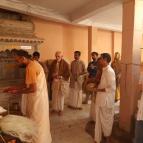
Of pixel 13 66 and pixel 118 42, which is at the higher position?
pixel 118 42

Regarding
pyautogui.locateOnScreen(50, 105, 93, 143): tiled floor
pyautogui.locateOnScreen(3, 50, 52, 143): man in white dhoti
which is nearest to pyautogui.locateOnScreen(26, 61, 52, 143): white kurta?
pyautogui.locateOnScreen(3, 50, 52, 143): man in white dhoti

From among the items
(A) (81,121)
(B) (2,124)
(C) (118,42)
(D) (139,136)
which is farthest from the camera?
(C) (118,42)

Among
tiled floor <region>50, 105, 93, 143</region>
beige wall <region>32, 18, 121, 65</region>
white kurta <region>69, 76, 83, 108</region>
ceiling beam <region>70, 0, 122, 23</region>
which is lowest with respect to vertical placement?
tiled floor <region>50, 105, 93, 143</region>

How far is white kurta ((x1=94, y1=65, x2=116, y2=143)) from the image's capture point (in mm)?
2988

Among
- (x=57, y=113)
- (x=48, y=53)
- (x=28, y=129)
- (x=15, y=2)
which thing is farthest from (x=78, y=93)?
(x=28, y=129)

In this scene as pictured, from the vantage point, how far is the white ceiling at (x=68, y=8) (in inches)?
161

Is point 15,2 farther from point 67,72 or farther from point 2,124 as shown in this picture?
point 2,124

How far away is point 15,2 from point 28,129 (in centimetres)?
326

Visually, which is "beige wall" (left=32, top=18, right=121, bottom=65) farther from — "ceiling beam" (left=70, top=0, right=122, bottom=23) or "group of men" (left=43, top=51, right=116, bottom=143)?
"group of men" (left=43, top=51, right=116, bottom=143)

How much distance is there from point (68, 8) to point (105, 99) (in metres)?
2.71

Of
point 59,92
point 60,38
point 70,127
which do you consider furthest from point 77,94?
point 60,38

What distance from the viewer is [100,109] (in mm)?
3076

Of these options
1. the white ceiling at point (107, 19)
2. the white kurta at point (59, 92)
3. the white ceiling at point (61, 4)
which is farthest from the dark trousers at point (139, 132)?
the white ceiling at point (107, 19)

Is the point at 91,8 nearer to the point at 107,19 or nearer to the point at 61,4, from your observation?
the point at 61,4
